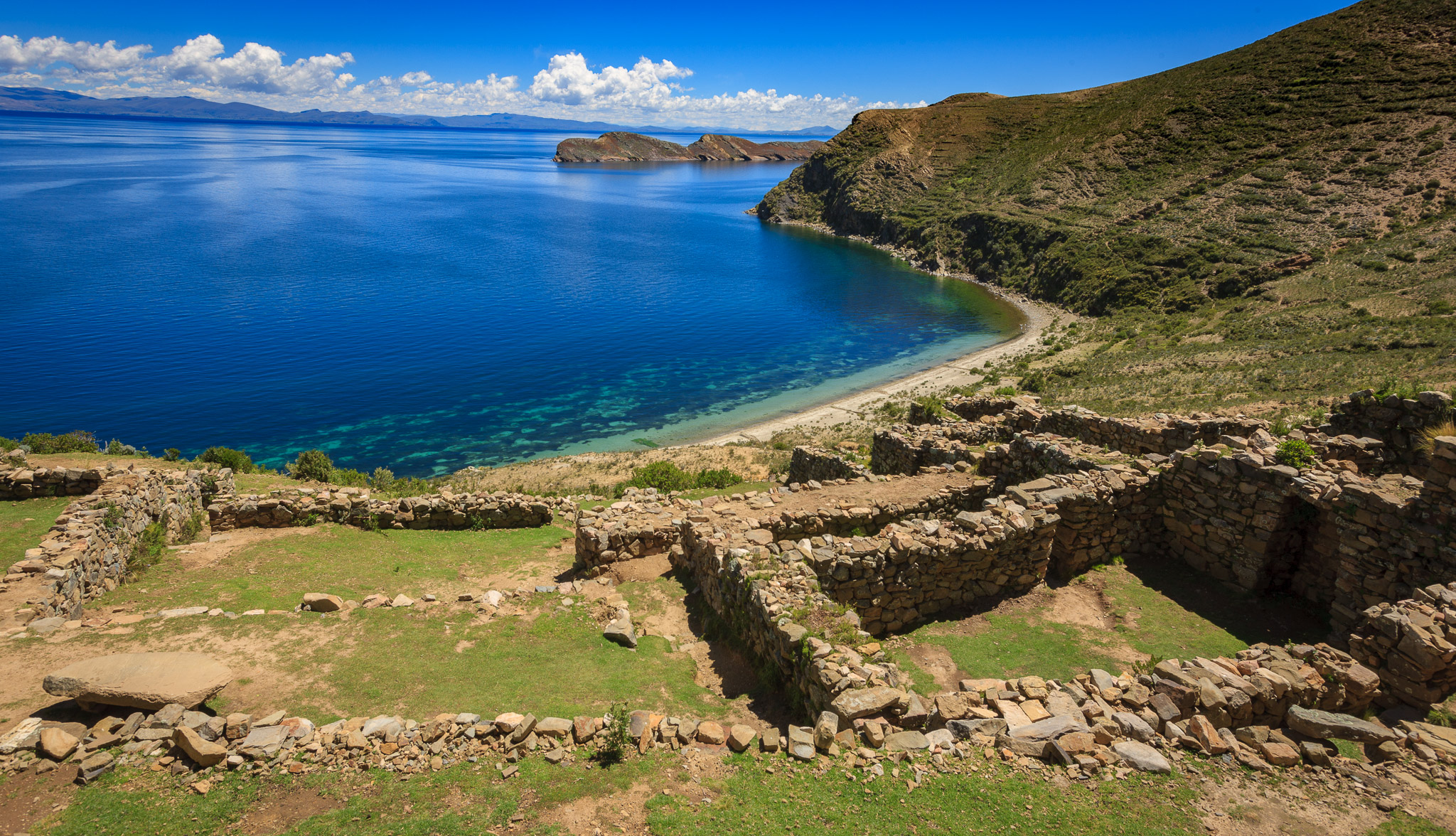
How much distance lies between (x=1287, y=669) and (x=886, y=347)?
56.1 m

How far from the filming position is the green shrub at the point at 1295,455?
1278cm

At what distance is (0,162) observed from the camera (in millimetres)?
179125

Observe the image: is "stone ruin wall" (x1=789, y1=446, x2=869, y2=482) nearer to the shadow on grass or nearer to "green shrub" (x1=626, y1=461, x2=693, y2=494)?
"green shrub" (x1=626, y1=461, x2=693, y2=494)

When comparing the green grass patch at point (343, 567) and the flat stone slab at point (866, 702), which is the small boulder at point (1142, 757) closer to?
the flat stone slab at point (866, 702)

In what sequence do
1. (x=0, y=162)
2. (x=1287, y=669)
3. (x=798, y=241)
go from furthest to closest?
(x=0, y=162) < (x=798, y=241) < (x=1287, y=669)

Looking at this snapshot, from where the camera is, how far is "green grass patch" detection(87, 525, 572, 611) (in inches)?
560

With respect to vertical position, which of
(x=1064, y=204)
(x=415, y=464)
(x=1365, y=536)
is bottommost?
(x=415, y=464)

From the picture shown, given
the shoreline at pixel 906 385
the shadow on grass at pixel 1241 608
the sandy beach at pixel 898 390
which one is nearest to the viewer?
the shadow on grass at pixel 1241 608

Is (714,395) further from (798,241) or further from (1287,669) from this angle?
(798,241)

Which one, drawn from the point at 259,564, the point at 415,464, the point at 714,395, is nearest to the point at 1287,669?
the point at 259,564

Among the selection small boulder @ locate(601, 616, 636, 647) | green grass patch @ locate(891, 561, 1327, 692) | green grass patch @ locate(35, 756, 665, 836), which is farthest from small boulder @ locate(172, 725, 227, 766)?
green grass patch @ locate(891, 561, 1327, 692)

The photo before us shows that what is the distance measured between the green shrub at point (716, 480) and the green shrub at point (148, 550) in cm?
1411

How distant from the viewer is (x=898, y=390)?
50906 millimetres

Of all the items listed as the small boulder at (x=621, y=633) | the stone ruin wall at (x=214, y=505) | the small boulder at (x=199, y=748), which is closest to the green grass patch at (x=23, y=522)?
the stone ruin wall at (x=214, y=505)
